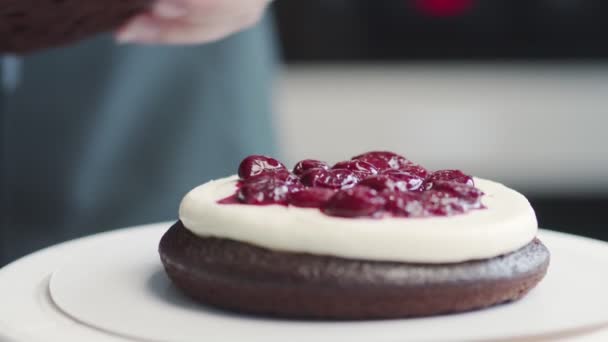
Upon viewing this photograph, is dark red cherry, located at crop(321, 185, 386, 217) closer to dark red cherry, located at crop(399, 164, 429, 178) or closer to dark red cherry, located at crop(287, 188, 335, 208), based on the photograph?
dark red cherry, located at crop(287, 188, 335, 208)

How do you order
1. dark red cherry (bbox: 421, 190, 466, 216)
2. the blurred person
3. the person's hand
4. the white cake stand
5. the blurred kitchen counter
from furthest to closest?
the blurred kitchen counter < the blurred person < the person's hand < dark red cherry (bbox: 421, 190, 466, 216) < the white cake stand

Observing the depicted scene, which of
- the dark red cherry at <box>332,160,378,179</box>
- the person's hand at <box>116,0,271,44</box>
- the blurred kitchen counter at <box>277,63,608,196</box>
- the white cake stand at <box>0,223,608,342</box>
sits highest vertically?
the person's hand at <box>116,0,271,44</box>

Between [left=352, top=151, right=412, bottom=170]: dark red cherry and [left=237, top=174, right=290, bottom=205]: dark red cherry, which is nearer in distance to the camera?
[left=237, top=174, right=290, bottom=205]: dark red cherry

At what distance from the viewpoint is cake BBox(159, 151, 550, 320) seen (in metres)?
0.72

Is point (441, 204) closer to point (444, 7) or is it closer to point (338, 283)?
point (338, 283)

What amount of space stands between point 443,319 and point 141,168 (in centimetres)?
129

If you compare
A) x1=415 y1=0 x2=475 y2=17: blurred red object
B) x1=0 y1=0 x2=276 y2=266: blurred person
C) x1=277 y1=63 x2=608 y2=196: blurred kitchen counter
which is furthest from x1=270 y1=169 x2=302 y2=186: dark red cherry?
x1=415 y1=0 x2=475 y2=17: blurred red object

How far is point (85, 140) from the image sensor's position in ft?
6.15

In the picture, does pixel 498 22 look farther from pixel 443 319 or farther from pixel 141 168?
pixel 443 319

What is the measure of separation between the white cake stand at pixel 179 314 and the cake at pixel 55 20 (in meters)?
0.20

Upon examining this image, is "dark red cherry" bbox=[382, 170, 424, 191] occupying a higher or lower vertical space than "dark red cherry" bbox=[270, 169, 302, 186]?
lower

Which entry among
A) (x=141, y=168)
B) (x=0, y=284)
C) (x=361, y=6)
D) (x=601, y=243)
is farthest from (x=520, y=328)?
(x=361, y=6)

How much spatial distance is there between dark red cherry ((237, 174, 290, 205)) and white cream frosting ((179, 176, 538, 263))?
0.01 metres

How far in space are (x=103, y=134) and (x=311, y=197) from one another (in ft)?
3.91
